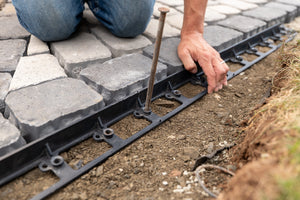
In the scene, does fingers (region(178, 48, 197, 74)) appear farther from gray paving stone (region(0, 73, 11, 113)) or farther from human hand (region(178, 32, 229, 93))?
gray paving stone (region(0, 73, 11, 113))

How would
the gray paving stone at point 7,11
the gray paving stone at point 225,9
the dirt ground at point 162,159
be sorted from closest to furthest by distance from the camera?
the dirt ground at point 162,159
the gray paving stone at point 7,11
the gray paving stone at point 225,9

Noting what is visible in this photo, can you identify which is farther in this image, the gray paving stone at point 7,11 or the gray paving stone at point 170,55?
the gray paving stone at point 7,11

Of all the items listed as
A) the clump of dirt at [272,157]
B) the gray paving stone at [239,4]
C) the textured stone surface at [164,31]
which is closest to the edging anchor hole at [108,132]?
the clump of dirt at [272,157]

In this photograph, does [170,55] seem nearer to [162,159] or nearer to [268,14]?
[162,159]

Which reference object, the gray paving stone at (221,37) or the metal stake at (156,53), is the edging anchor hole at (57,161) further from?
the gray paving stone at (221,37)

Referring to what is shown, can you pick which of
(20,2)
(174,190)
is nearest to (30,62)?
(20,2)

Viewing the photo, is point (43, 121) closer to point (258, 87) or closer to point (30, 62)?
point (30, 62)

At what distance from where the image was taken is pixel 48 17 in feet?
6.25

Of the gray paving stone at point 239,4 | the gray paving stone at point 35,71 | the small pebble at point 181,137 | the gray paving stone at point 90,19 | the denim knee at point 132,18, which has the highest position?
the denim knee at point 132,18

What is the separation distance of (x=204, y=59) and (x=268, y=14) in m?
1.88

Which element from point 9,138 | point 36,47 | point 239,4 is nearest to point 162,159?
point 9,138

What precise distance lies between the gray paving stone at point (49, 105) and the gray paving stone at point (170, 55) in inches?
24.3

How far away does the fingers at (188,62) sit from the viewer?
1786 mm

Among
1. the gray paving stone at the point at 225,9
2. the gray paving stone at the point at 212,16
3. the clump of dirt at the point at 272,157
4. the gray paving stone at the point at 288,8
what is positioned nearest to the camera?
the clump of dirt at the point at 272,157
